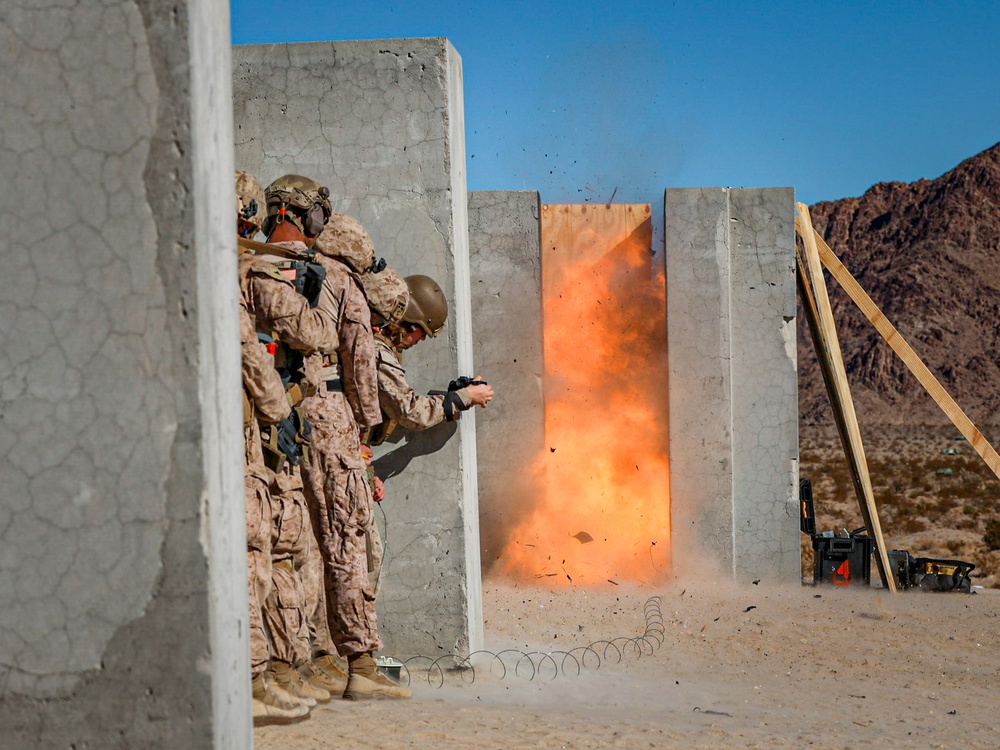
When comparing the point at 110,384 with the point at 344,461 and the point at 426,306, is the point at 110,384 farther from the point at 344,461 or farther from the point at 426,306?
the point at 426,306

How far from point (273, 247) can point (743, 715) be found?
10.7 ft

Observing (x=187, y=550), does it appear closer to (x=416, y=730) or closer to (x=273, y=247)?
(x=416, y=730)

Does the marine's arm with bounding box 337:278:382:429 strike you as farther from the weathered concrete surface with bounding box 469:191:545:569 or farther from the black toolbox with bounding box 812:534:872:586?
the black toolbox with bounding box 812:534:872:586

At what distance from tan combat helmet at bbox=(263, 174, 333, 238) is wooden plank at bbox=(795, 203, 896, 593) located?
6.08 m

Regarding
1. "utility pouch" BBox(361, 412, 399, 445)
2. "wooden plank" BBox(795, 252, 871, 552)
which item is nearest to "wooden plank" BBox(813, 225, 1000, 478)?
"wooden plank" BBox(795, 252, 871, 552)

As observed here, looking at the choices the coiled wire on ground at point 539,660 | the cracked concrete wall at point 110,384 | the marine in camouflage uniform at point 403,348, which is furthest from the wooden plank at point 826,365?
the cracked concrete wall at point 110,384

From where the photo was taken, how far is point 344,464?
5.96 metres

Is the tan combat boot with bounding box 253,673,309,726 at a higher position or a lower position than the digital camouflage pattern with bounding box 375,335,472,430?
lower

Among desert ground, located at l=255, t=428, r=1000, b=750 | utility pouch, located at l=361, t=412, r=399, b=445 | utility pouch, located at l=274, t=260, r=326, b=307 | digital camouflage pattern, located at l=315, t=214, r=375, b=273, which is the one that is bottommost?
desert ground, located at l=255, t=428, r=1000, b=750

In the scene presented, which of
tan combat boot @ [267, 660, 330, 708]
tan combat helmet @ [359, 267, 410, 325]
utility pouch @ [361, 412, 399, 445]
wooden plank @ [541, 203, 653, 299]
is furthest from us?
wooden plank @ [541, 203, 653, 299]

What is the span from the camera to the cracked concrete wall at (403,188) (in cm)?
703

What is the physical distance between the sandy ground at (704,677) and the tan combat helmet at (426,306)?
1.96 metres

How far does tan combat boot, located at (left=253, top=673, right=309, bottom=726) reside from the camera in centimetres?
498

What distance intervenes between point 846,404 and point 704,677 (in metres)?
4.40
